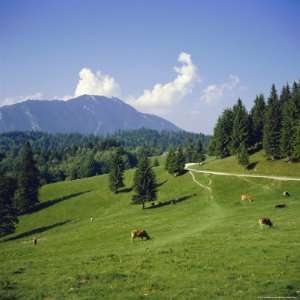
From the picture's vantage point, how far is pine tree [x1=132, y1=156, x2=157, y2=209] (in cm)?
8250

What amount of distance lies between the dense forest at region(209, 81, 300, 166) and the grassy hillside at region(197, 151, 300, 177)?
237 cm

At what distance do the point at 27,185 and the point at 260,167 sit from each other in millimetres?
67356

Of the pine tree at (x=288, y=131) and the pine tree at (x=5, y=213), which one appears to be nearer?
the pine tree at (x=5, y=213)

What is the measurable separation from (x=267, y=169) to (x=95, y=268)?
240 ft

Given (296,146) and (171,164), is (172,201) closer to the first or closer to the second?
(171,164)

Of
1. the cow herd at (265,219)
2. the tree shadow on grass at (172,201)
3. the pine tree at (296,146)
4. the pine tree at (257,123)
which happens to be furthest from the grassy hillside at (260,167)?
the tree shadow on grass at (172,201)

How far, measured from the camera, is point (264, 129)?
98375 mm

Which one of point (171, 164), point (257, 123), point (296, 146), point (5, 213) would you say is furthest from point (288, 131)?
point (5, 213)

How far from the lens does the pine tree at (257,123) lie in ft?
367

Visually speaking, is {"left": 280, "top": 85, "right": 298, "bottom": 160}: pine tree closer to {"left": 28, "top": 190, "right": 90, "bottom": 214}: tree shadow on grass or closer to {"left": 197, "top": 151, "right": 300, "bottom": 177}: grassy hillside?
{"left": 197, "top": 151, "right": 300, "bottom": 177}: grassy hillside

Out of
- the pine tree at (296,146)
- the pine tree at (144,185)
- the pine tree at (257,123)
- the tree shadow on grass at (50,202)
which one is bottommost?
the tree shadow on grass at (50,202)

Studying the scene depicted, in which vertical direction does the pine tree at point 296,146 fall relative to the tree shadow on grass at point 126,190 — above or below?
above

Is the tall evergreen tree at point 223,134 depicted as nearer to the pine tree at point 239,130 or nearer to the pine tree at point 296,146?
the pine tree at point 239,130

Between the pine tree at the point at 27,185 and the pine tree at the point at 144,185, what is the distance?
121ft
